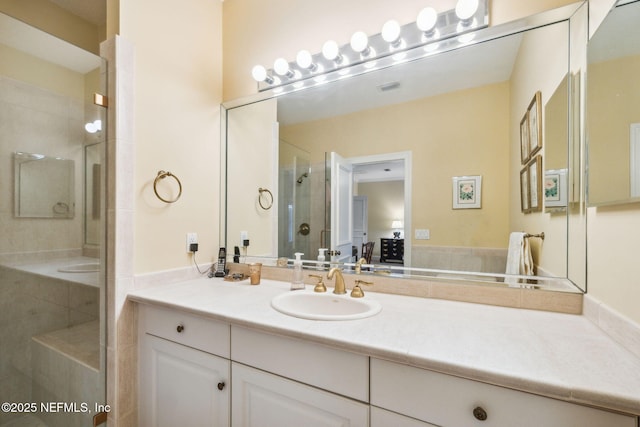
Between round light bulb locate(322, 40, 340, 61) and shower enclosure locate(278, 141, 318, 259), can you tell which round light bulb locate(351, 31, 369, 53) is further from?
shower enclosure locate(278, 141, 318, 259)

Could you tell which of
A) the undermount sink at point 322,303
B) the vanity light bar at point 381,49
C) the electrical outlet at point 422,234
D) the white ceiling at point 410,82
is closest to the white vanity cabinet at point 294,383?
the undermount sink at point 322,303

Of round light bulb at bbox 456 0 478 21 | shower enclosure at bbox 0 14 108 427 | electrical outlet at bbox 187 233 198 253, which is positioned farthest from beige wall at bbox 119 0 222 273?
round light bulb at bbox 456 0 478 21

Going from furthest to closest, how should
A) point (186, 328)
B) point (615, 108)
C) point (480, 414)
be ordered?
point (186, 328)
point (615, 108)
point (480, 414)

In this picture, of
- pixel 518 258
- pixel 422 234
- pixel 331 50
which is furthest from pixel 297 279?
pixel 331 50

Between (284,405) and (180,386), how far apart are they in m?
0.57

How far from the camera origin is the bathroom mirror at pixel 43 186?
1560mm

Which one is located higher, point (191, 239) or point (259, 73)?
point (259, 73)

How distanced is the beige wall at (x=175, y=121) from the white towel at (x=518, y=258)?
167cm

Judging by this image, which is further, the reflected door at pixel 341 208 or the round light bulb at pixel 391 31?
the reflected door at pixel 341 208

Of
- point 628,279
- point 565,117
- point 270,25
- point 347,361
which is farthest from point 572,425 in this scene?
point 270,25

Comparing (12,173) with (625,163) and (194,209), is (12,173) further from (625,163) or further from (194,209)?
(625,163)

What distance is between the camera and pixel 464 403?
28.2 inches

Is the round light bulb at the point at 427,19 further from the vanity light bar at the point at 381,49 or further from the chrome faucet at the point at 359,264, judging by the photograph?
the chrome faucet at the point at 359,264

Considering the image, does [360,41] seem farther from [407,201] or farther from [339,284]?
[339,284]
